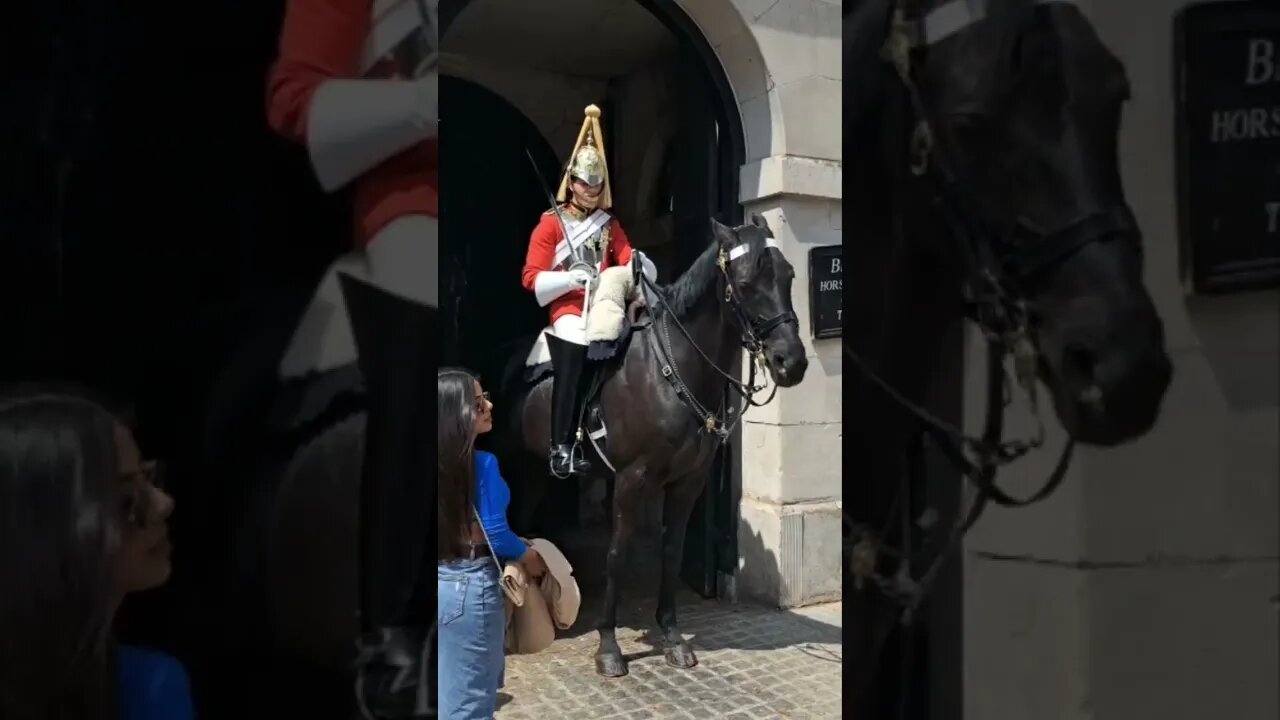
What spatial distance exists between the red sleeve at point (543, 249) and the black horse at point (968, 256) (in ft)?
12.4

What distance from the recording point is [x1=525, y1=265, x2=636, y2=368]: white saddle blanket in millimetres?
4508

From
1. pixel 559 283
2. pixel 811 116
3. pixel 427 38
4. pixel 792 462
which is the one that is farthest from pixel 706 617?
pixel 427 38

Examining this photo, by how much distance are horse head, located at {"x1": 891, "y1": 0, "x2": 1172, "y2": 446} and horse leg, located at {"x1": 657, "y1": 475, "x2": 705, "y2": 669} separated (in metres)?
3.67

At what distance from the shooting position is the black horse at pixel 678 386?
4.25m

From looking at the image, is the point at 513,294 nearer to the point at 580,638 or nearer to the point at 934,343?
the point at 580,638

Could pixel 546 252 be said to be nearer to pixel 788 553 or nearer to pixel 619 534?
pixel 619 534

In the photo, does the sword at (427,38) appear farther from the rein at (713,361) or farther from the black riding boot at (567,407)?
the black riding boot at (567,407)

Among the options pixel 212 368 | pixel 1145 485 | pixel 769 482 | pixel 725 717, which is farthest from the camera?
pixel 769 482

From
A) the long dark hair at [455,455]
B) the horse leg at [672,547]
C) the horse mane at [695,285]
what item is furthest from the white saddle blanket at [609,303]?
Result: the long dark hair at [455,455]

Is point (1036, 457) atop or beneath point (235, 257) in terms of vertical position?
beneath

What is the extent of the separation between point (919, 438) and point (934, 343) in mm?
125

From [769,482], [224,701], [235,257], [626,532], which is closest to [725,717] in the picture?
[626,532]

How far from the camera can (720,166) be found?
564 centimetres

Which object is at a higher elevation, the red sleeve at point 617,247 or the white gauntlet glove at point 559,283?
the red sleeve at point 617,247
